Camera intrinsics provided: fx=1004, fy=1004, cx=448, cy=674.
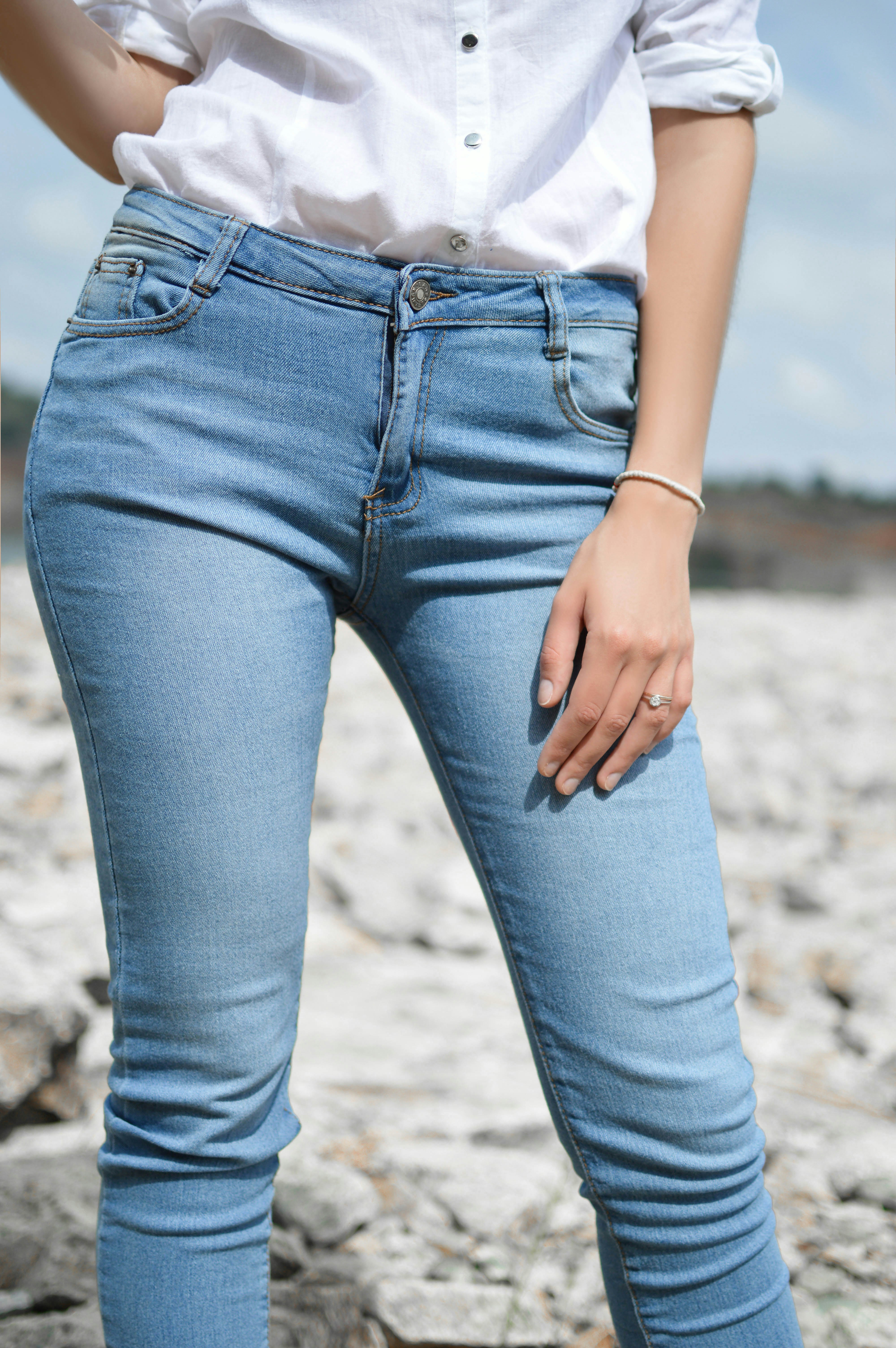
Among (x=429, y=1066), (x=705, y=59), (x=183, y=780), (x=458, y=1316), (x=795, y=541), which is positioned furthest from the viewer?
(x=795, y=541)

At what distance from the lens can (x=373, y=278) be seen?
877 millimetres

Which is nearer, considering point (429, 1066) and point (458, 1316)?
point (458, 1316)

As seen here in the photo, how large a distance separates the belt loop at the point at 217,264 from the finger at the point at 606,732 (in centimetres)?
49

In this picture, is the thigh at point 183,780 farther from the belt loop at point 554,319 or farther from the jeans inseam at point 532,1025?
the belt loop at point 554,319

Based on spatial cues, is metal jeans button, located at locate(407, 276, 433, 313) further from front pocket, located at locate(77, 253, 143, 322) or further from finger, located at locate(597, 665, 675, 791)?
finger, located at locate(597, 665, 675, 791)

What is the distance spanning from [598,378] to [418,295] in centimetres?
18

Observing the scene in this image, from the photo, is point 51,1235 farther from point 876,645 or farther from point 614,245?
point 876,645

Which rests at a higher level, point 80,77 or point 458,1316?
point 80,77

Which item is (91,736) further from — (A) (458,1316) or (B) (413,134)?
(A) (458,1316)

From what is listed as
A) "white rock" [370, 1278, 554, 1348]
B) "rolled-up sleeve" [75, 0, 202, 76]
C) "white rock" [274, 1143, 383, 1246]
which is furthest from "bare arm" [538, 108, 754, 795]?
"white rock" [274, 1143, 383, 1246]

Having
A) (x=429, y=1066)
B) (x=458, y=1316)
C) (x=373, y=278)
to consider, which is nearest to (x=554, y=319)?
(x=373, y=278)

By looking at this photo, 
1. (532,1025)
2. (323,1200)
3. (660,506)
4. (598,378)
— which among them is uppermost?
(598,378)

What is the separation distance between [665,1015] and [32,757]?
3.42 meters

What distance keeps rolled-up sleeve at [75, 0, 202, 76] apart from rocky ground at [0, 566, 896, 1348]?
159 cm
